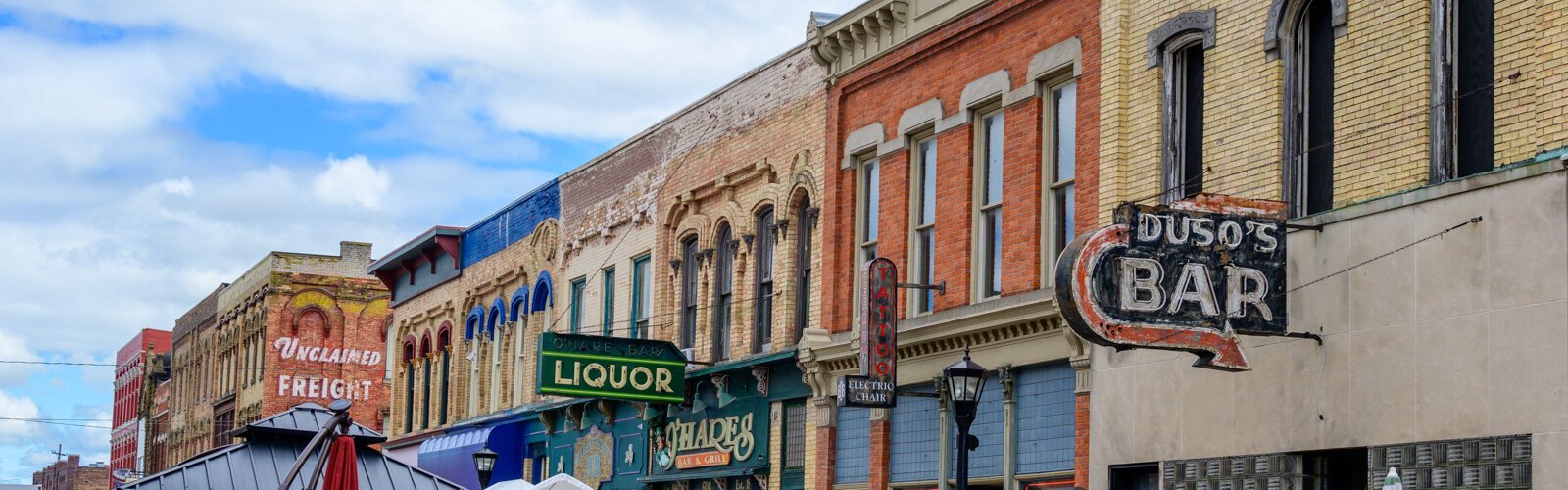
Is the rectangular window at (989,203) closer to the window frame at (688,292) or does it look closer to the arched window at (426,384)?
the window frame at (688,292)

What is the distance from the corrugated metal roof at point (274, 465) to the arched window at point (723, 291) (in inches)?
336

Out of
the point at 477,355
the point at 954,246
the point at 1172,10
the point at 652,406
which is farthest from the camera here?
the point at 477,355

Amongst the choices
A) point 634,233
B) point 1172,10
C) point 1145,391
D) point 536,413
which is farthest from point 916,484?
point 536,413

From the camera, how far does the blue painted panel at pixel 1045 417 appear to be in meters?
20.0

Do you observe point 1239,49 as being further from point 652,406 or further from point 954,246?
point 652,406

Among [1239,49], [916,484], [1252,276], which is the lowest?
[916,484]

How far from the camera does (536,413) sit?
3534cm

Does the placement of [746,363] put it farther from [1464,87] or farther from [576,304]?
[1464,87]

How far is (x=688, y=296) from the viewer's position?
98.7 feet

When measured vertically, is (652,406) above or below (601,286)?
below

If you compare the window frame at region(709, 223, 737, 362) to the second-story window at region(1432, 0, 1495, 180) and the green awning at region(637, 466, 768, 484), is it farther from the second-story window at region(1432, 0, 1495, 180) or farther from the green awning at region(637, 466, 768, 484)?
the second-story window at region(1432, 0, 1495, 180)

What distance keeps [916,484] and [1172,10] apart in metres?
6.81

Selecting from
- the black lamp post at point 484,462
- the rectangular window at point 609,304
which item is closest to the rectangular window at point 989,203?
the black lamp post at point 484,462

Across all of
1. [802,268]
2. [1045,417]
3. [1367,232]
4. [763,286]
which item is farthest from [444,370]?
[1367,232]
